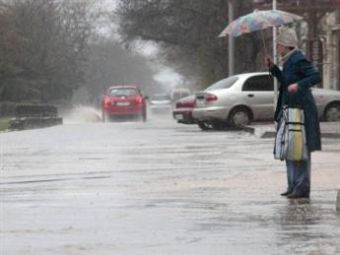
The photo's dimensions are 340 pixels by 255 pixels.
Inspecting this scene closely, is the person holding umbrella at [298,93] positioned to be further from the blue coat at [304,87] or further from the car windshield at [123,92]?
the car windshield at [123,92]

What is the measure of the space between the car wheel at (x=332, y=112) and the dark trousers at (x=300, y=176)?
15.4m

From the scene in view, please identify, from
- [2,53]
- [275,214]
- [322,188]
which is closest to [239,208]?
[275,214]

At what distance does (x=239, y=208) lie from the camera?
914 centimetres

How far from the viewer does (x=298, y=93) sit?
30.8 ft

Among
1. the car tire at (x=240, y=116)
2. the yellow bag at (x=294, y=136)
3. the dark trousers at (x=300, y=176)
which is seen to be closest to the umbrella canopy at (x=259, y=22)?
the car tire at (x=240, y=116)

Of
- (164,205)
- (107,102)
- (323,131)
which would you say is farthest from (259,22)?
(107,102)

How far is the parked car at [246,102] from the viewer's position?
2483cm

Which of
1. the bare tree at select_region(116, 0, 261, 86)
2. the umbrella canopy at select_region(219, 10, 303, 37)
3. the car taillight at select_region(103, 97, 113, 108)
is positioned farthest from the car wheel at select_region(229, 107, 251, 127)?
the bare tree at select_region(116, 0, 261, 86)

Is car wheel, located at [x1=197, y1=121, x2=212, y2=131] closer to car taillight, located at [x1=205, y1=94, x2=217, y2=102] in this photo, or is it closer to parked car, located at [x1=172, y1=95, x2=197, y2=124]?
parked car, located at [x1=172, y1=95, x2=197, y2=124]

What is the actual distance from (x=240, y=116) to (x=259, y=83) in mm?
1127

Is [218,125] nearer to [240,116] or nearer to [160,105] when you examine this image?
[240,116]

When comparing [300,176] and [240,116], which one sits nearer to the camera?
[300,176]

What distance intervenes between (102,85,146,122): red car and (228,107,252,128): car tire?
12646mm

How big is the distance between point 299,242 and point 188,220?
4.92 ft
